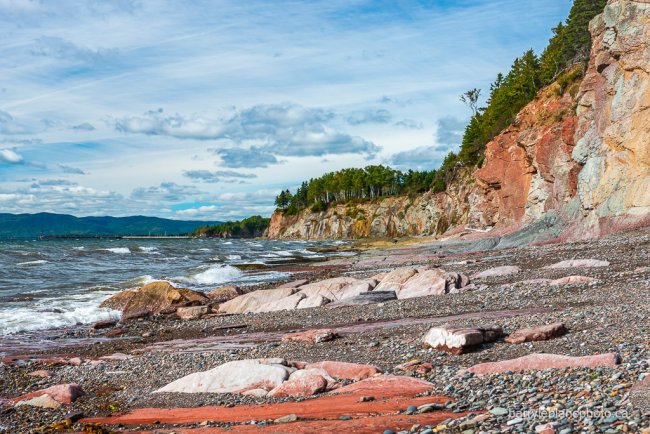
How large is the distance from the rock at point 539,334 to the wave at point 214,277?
26.6 meters

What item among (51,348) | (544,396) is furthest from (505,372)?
(51,348)

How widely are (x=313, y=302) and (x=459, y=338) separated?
37.4 ft

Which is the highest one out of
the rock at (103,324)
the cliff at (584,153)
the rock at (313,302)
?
the cliff at (584,153)

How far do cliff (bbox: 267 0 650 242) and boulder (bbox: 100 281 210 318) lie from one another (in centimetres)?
2455

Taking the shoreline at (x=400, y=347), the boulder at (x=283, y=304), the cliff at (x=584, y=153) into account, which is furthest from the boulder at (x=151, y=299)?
the cliff at (x=584, y=153)

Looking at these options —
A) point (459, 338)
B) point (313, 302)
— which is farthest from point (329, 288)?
point (459, 338)

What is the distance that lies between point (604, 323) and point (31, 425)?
10550mm

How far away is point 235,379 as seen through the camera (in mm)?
9820

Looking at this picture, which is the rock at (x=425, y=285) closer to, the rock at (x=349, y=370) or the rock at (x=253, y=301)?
the rock at (x=253, y=301)

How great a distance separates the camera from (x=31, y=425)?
897 cm

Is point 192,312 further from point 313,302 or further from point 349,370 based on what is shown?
point 349,370

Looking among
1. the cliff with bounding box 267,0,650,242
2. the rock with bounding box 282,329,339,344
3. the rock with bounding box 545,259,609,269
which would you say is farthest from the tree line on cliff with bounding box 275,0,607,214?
the rock with bounding box 282,329,339,344

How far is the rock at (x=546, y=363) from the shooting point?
7812mm

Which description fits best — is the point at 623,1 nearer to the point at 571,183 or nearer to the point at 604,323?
the point at 571,183
